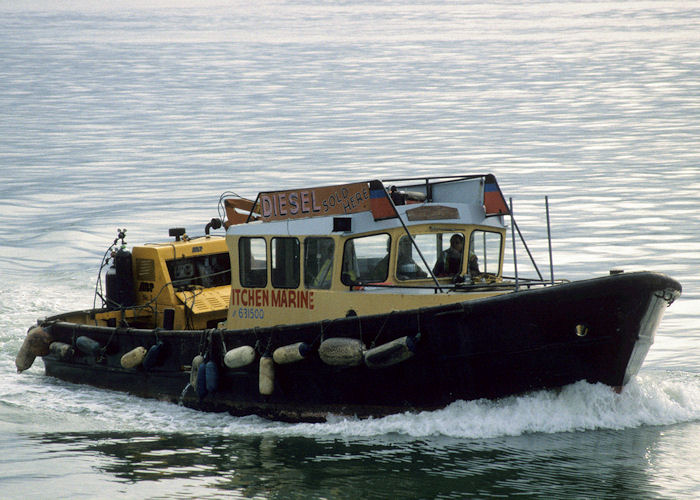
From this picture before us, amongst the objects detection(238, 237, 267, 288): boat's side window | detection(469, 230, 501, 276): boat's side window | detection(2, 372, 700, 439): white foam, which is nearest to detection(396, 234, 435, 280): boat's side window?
detection(469, 230, 501, 276): boat's side window

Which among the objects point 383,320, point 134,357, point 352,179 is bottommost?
point 134,357

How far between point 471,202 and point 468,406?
2891 millimetres

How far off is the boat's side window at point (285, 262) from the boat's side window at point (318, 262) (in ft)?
0.57

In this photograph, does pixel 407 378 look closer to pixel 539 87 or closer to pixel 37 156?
pixel 37 156

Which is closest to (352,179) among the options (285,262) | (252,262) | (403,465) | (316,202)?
(252,262)

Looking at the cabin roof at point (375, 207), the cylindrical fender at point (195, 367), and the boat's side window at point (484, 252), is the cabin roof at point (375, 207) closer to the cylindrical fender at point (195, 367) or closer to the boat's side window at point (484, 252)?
the boat's side window at point (484, 252)

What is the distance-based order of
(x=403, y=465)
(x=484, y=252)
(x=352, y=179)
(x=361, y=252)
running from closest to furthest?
Result: 1. (x=403, y=465)
2. (x=361, y=252)
3. (x=484, y=252)
4. (x=352, y=179)

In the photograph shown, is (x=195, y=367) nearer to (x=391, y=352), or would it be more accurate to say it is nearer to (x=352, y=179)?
(x=391, y=352)

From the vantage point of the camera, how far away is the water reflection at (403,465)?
11734 mm

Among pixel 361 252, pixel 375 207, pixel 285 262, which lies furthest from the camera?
pixel 285 262

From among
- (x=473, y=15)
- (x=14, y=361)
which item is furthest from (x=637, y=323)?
(x=473, y=15)

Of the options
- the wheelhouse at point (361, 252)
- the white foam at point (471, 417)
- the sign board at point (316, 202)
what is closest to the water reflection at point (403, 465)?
the white foam at point (471, 417)

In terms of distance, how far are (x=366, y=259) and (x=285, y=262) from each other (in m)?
1.15

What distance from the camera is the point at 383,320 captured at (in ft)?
42.6
